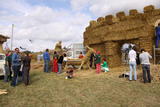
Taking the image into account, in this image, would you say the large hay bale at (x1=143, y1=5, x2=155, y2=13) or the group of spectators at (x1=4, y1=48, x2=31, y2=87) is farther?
the large hay bale at (x1=143, y1=5, x2=155, y2=13)

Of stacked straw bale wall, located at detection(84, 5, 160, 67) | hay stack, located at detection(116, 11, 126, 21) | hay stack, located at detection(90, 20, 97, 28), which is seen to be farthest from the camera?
hay stack, located at detection(90, 20, 97, 28)

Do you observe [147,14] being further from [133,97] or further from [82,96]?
[82,96]

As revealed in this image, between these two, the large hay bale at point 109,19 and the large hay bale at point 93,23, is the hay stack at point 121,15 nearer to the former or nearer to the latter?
the large hay bale at point 109,19

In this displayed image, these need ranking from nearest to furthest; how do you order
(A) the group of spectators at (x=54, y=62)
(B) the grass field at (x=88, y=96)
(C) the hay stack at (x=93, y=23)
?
(B) the grass field at (x=88, y=96), (A) the group of spectators at (x=54, y=62), (C) the hay stack at (x=93, y=23)

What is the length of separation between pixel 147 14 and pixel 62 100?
31.1 feet

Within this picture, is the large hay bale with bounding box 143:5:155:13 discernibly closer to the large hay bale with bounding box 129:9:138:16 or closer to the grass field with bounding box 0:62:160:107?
the large hay bale with bounding box 129:9:138:16

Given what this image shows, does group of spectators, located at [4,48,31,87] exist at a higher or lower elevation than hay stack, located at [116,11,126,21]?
lower

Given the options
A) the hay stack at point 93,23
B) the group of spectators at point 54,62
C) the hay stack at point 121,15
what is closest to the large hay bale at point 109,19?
the hay stack at point 121,15

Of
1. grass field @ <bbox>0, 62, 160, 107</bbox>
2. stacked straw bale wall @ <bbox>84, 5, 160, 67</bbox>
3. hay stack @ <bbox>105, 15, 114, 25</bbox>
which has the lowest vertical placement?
grass field @ <bbox>0, 62, 160, 107</bbox>

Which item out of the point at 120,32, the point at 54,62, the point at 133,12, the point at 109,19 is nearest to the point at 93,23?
the point at 109,19

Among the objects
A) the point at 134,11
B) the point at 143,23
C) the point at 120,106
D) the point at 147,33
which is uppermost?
the point at 134,11

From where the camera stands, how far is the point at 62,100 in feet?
16.9

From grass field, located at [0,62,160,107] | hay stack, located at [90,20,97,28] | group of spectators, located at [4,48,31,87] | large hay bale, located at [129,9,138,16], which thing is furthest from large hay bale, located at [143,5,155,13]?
group of spectators, located at [4,48,31,87]

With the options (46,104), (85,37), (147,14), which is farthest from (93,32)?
(46,104)
